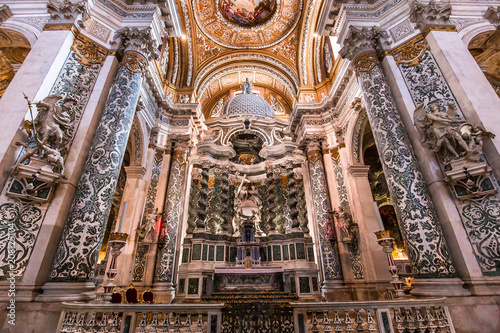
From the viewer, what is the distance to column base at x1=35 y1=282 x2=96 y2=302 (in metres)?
3.52

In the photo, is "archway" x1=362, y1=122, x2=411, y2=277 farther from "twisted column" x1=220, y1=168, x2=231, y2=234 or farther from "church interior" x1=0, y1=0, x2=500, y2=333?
"twisted column" x1=220, y1=168, x2=231, y2=234

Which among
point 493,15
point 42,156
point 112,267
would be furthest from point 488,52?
point 112,267

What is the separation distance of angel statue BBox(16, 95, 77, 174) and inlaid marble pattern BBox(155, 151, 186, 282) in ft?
16.7

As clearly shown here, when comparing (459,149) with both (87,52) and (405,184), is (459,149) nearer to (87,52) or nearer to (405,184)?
(405,184)

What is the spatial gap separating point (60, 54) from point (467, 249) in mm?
8221

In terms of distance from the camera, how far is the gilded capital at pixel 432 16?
5410 millimetres

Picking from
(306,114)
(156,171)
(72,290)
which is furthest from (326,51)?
(72,290)

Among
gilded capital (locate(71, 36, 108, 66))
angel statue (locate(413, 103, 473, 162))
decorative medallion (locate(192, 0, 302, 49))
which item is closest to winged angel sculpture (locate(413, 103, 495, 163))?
angel statue (locate(413, 103, 473, 162))

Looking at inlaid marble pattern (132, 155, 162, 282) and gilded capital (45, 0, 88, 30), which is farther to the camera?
inlaid marble pattern (132, 155, 162, 282)

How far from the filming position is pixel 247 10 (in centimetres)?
1267

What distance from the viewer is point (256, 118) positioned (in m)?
13.1

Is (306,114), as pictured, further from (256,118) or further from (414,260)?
(414,260)

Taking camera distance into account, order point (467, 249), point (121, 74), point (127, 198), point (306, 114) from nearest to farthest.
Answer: point (467, 249) < point (121, 74) < point (127, 198) < point (306, 114)

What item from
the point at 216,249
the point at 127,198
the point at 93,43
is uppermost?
the point at 93,43
